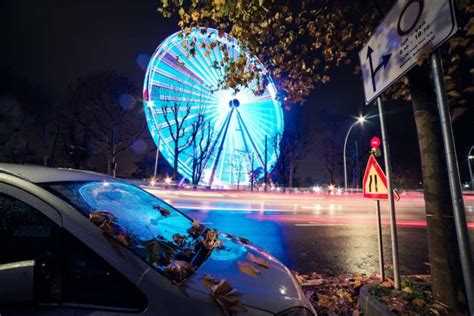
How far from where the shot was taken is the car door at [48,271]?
44.6 inches

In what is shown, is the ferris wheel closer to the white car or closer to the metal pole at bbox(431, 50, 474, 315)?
the metal pole at bbox(431, 50, 474, 315)

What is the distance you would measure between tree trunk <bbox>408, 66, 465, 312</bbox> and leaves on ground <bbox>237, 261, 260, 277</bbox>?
1.90 meters

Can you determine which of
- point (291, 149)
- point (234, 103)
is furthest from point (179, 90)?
point (291, 149)

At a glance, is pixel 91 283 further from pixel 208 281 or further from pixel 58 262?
pixel 208 281

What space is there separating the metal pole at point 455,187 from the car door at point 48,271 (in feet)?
5.81

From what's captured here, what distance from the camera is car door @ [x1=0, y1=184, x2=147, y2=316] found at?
1.13m

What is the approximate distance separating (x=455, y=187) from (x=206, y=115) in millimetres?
32657

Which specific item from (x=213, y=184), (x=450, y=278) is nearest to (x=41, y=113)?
(x=213, y=184)

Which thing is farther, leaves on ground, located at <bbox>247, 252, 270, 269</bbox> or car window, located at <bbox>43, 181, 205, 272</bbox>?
leaves on ground, located at <bbox>247, 252, 270, 269</bbox>

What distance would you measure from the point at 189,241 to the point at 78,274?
0.89 m

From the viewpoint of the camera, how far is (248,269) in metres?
1.70

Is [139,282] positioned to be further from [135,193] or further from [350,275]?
[350,275]

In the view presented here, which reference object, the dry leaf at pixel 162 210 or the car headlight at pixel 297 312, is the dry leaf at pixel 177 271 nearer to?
the car headlight at pixel 297 312

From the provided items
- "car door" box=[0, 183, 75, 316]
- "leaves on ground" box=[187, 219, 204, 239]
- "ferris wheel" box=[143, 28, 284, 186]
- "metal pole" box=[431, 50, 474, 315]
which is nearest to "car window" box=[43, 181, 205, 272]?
"leaves on ground" box=[187, 219, 204, 239]
